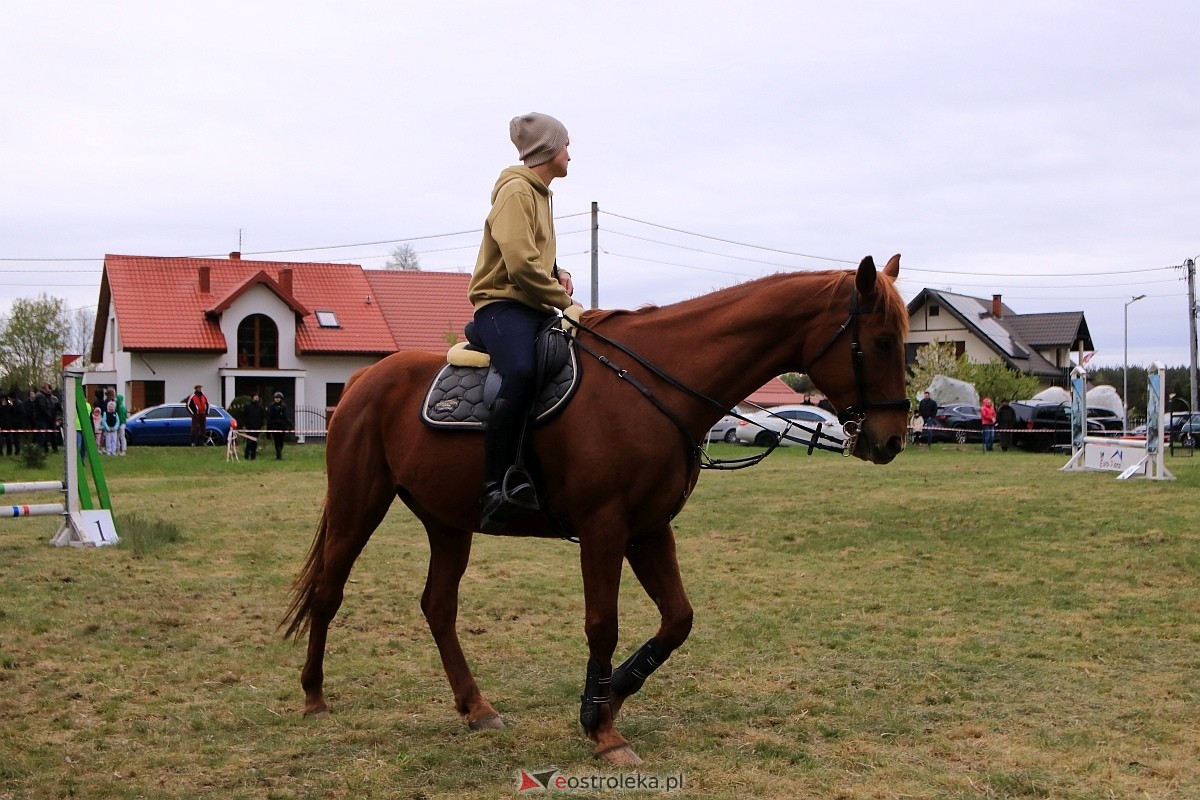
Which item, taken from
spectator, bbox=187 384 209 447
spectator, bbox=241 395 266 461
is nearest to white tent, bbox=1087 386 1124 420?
spectator, bbox=241 395 266 461

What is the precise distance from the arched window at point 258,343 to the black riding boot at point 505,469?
42456 mm

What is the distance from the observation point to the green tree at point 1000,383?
46562 mm

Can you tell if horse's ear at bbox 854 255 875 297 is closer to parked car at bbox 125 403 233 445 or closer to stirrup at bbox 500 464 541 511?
stirrup at bbox 500 464 541 511

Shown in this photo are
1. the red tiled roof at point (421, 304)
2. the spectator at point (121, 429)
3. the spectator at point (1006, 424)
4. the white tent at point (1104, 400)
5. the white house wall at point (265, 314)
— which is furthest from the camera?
the red tiled roof at point (421, 304)

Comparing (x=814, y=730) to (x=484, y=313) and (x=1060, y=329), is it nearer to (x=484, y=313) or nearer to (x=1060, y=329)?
(x=484, y=313)

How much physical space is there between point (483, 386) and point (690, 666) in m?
2.53

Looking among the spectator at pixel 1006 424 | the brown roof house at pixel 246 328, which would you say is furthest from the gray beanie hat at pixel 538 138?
the brown roof house at pixel 246 328

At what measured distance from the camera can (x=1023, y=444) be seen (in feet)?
110

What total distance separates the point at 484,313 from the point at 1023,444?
31.1 m

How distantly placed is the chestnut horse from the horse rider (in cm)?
18

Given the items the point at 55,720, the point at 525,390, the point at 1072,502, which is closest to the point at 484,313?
the point at 525,390

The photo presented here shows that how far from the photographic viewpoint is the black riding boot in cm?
530

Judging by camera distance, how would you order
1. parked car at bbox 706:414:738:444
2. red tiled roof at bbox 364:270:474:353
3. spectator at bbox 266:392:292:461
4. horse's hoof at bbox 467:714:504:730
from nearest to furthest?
horse's hoof at bbox 467:714:504:730 → spectator at bbox 266:392:292:461 → parked car at bbox 706:414:738:444 → red tiled roof at bbox 364:270:474:353

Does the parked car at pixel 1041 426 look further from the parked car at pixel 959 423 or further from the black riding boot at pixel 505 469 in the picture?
the black riding boot at pixel 505 469
